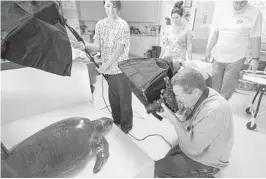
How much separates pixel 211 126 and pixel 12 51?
3.33 feet

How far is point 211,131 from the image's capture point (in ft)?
3.10

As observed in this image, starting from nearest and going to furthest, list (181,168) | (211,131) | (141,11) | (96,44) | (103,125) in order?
(211,131) → (103,125) → (181,168) → (96,44) → (141,11)

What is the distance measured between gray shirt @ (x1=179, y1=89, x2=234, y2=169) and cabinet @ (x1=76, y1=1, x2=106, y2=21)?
408cm

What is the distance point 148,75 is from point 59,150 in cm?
59

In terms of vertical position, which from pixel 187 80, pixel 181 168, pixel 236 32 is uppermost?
pixel 236 32

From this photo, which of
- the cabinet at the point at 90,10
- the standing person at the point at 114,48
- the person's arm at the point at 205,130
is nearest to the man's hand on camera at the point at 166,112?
the person's arm at the point at 205,130

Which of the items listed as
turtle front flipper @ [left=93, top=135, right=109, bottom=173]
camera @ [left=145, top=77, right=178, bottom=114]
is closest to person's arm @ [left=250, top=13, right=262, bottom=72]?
camera @ [left=145, top=77, right=178, bottom=114]

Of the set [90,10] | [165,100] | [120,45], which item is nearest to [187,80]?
[165,100]

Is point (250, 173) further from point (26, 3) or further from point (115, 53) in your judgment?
point (26, 3)

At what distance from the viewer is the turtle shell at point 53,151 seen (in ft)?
2.42

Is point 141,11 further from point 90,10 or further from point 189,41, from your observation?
point 189,41

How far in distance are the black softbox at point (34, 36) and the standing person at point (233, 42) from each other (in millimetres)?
1899

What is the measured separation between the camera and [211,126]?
36.8 inches

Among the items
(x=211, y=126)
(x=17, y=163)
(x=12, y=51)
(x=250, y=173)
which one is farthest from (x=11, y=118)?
(x=250, y=173)
